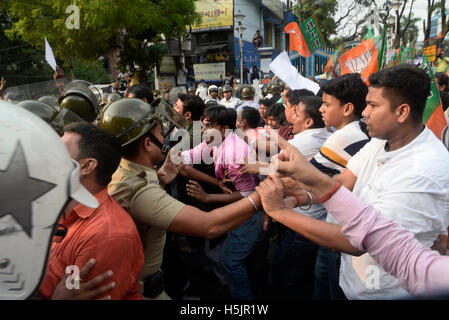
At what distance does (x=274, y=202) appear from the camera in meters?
1.72

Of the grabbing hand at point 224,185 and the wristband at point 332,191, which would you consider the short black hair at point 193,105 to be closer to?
the grabbing hand at point 224,185

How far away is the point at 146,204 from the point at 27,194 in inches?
38.5

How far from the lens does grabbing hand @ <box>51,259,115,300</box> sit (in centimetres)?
123

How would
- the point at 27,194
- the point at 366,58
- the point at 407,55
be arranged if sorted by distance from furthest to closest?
the point at 407,55, the point at 366,58, the point at 27,194

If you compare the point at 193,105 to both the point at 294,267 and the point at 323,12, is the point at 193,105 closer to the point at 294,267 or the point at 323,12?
the point at 294,267

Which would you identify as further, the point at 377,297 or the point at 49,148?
the point at 377,297

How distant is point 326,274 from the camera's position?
9.02ft

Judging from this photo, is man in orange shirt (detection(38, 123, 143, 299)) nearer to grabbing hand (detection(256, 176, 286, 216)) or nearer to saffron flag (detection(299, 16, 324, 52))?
grabbing hand (detection(256, 176, 286, 216))

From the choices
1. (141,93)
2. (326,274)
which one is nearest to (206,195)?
(326,274)

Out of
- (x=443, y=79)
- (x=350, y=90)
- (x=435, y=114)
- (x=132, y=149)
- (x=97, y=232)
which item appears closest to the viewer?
(x=97, y=232)

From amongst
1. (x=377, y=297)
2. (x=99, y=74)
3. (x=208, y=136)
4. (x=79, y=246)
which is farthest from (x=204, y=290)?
(x=99, y=74)

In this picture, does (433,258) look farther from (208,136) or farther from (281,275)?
(208,136)

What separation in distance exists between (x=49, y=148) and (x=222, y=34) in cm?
3169

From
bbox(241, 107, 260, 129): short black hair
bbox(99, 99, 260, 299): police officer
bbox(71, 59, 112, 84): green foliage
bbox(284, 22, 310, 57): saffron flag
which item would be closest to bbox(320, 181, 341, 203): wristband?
bbox(99, 99, 260, 299): police officer
